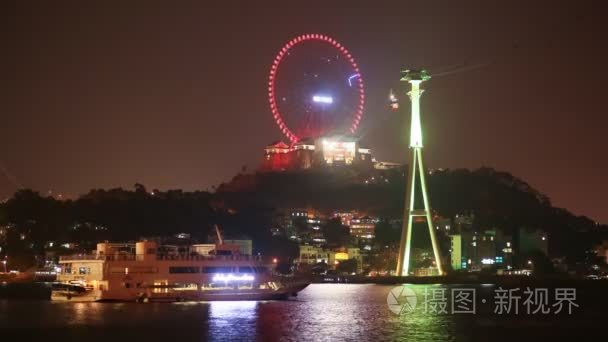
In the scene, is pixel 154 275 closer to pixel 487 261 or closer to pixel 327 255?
pixel 487 261

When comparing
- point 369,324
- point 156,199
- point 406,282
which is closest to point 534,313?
point 369,324

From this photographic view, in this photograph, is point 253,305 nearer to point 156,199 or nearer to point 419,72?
point 419,72

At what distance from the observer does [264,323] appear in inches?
1612

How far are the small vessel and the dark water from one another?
81 cm

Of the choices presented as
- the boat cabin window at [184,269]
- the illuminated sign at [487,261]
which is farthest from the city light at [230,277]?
the illuminated sign at [487,261]

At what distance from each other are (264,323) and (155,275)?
12696 millimetres

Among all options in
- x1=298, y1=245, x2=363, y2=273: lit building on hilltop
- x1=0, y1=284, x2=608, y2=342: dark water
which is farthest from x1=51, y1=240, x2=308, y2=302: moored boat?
x1=298, y1=245, x2=363, y2=273: lit building on hilltop

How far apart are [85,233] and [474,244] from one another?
176ft

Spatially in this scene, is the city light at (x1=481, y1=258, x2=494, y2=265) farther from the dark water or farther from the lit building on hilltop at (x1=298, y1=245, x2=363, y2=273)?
the dark water

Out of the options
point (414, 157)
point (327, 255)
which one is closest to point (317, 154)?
point (327, 255)

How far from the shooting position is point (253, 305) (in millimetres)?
52969

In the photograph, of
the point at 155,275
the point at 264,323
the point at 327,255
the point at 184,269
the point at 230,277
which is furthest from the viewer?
the point at 327,255

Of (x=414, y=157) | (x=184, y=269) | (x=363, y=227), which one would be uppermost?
(x=414, y=157)

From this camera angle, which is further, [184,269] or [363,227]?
[363,227]
